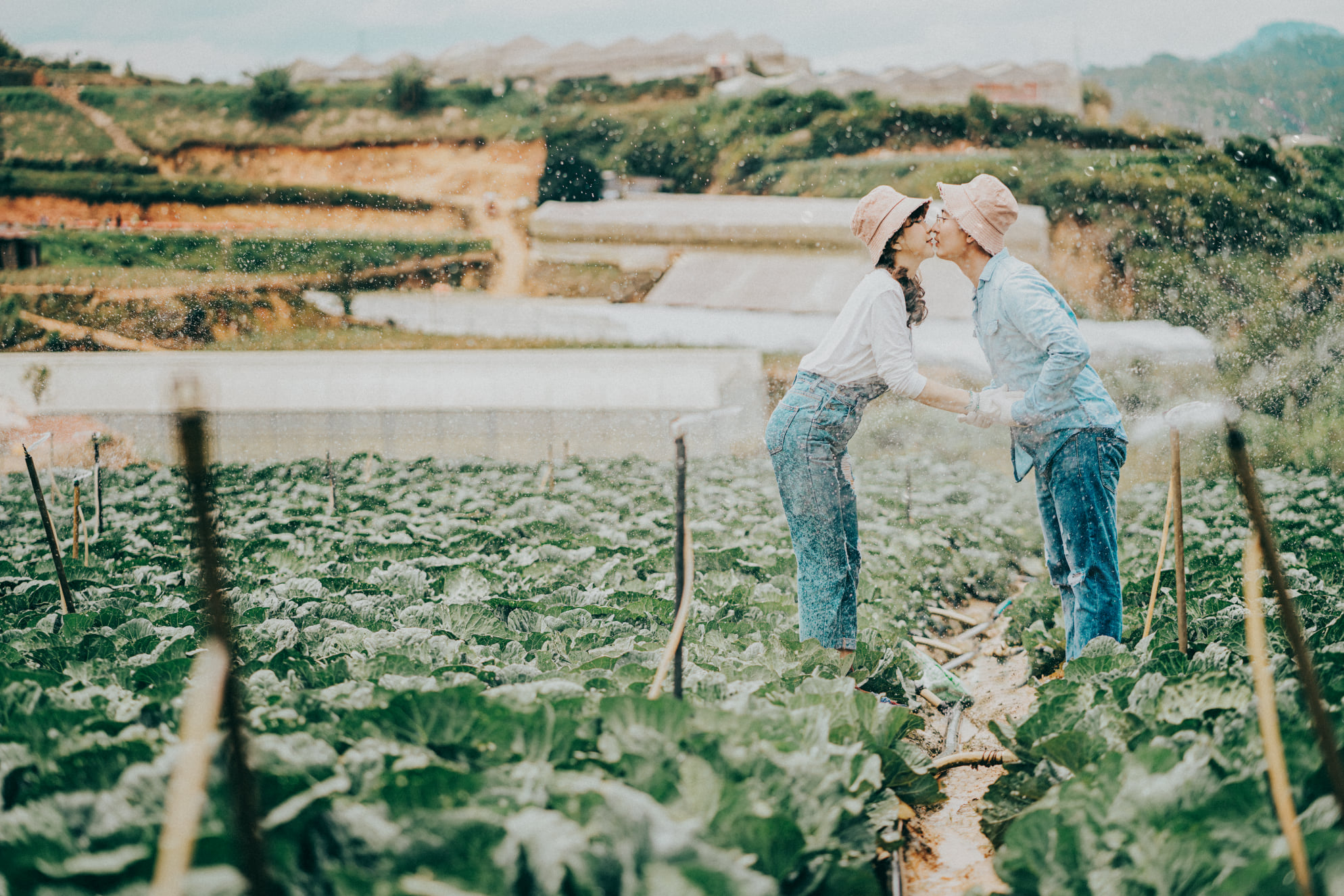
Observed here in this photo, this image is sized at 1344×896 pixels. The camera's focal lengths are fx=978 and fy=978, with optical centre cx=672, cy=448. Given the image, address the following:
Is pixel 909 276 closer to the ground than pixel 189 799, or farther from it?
farther from it

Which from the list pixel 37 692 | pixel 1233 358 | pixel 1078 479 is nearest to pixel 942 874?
pixel 1078 479

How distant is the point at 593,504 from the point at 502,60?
19896mm

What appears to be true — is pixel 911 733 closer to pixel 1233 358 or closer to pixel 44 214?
pixel 1233 358

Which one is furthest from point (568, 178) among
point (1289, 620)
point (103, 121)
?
point (1289, 620)

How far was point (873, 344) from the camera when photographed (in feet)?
9.27

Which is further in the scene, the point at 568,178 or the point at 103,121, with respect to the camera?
the point at 103,121

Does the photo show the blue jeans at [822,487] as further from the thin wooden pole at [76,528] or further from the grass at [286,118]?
the grass at [286,118]

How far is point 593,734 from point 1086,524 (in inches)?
63.6

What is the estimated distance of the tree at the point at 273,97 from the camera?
70.1 ft

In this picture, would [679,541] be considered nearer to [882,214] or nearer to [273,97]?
[882,214]

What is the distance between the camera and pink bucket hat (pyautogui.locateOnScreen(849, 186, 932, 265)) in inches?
110

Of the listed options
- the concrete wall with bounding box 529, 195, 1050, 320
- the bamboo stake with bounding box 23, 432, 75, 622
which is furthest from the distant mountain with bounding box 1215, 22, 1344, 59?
the bamboo stake with bounding box 23, 432, 75, 622

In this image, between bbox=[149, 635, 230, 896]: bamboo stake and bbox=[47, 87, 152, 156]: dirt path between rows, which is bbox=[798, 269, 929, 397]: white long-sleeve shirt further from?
bbox=[47, 87, 152, 156]: dirt path between rows

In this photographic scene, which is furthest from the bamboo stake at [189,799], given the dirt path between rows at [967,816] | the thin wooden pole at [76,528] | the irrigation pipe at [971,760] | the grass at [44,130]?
the grass at [44,130]
